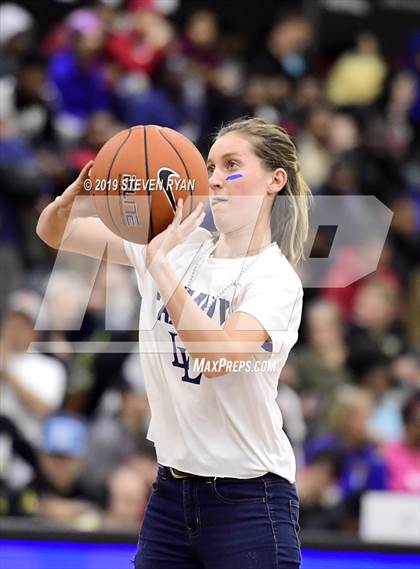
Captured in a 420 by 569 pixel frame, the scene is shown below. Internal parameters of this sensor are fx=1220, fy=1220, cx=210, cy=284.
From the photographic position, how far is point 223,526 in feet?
10.4

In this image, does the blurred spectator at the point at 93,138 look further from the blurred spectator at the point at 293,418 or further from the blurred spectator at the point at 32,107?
the blurred spectator at the point at 293,418

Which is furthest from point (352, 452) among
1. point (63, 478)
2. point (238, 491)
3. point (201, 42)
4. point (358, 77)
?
point (358, 77)

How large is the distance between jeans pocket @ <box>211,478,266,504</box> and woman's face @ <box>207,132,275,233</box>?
2.25 feet

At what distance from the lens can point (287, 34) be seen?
10.2 m

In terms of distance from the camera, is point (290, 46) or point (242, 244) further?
point (290, 46)

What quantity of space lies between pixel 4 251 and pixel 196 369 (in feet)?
14.6

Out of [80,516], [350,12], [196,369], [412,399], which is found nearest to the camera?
[196,369]

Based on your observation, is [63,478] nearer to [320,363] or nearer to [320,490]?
[320,490]

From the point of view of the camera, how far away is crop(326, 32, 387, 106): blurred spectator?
10.5 metres

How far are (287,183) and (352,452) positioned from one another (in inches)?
132

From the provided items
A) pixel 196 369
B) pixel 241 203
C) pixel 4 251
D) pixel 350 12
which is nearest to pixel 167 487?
pixel 196 369

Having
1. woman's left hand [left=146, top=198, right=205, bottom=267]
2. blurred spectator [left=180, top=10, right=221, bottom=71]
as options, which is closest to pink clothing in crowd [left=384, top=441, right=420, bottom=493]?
woman's left hand [left=146, top=198, right=205, bottom=267]

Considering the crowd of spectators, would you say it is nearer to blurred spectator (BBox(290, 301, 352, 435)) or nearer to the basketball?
blurred spectator (BBox(290, 301, 352, 435))

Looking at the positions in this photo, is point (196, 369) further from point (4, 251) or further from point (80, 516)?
point (4, 251)
